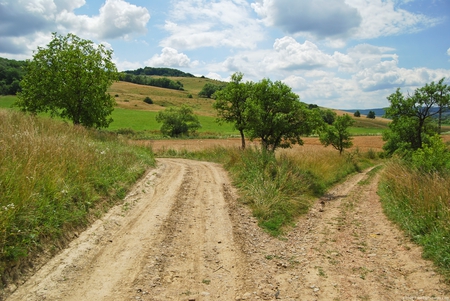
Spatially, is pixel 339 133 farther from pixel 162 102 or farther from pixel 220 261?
pixel 162 102

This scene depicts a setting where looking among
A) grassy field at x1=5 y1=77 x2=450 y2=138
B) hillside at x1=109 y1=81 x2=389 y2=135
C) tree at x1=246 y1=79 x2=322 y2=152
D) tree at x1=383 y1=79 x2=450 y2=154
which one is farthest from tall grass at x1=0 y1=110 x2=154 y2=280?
hillside at x1=109 y1=81 x2=389 y2=135

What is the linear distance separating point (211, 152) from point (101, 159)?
1605cm

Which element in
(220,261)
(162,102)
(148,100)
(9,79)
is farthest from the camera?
(162,102)

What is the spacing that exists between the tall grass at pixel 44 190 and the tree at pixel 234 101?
1430cm

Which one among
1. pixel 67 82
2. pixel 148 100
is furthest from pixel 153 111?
pixel 67 82

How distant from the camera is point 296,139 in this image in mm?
19234

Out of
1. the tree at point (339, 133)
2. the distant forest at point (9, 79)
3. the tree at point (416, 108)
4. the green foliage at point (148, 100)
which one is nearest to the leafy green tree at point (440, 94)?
A: the tree at point (416, 108)

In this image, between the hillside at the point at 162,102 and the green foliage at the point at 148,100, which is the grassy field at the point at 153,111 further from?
the green foliage at the point at 148,100

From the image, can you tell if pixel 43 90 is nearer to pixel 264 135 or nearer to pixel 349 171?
pixel 264 135

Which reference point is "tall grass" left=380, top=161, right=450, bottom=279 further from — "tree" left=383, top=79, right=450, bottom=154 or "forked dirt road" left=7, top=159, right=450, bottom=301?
"tree" left=383, top=79, right=450, bottom=154

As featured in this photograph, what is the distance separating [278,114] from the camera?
57.5 feet

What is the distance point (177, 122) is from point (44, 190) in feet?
182

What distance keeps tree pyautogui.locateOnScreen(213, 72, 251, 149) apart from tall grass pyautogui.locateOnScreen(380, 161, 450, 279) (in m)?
13.2

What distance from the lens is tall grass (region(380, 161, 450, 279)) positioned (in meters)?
6.54
